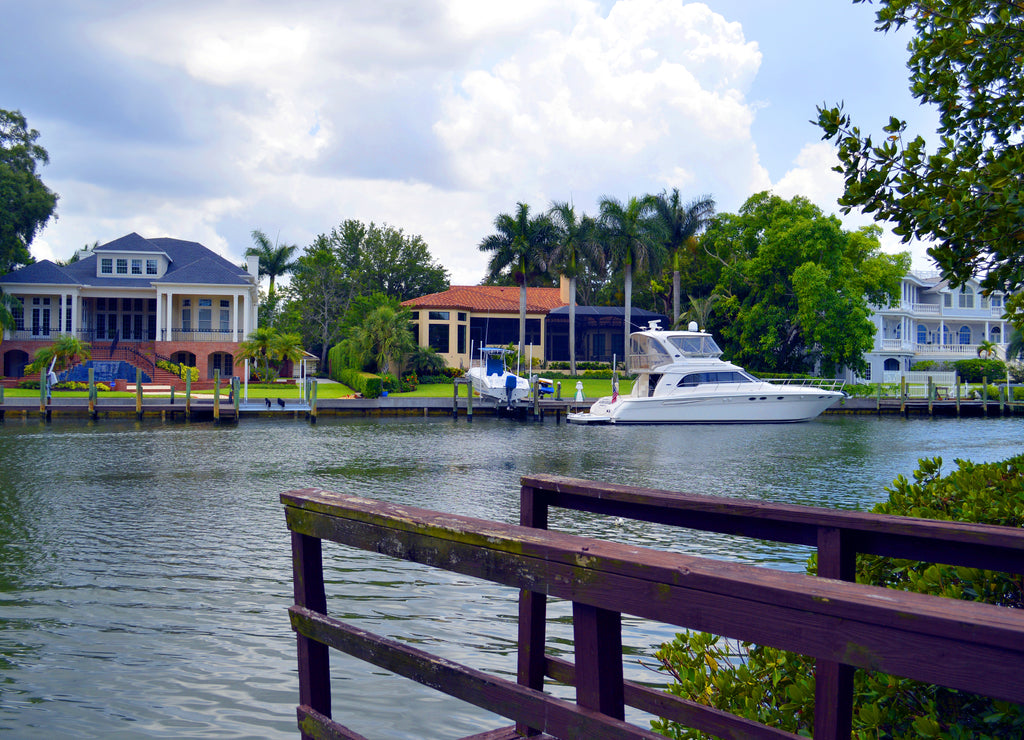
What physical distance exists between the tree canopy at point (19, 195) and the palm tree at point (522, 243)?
3103 cm

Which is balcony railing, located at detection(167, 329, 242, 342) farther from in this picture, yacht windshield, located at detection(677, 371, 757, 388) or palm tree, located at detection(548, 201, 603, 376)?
yacht windshield, located at detection(677, 371, 757, 388)

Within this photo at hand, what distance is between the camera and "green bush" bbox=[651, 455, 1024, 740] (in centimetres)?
297

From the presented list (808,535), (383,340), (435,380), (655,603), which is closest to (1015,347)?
(435,380)

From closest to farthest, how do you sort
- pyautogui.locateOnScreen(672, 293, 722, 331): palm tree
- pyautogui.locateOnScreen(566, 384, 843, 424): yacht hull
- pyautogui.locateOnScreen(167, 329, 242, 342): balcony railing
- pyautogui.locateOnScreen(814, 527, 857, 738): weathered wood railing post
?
pyautogui.locateOnScreen(814, 527, 857, 738): weathered wood railing post, pyautogui.locateOnScreen(566, 384, 843, 424): yacht hull, pyautogui.locateOnScreen(167, 329, 242, 342): balcony railing, pyautogui.locateOnScreen(672, 293, 722, 331): palm tree

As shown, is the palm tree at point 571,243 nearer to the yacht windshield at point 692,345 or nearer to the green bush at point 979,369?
the yacht windshield at point 692,345

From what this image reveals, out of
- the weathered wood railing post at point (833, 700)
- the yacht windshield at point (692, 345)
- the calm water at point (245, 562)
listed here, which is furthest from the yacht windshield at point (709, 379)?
the weathered wood railing post at point (833, 700)

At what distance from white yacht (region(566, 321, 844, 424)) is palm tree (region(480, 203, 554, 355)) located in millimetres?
19129

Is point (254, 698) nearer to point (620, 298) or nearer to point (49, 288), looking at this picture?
point (49, 288)

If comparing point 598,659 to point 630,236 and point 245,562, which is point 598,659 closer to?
point 245,562

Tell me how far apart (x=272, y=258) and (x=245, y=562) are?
6121cm

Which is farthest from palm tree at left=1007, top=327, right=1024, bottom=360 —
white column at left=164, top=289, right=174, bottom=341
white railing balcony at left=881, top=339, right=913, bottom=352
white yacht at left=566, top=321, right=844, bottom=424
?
white column at left=164, top=289, right=174, bottom=341

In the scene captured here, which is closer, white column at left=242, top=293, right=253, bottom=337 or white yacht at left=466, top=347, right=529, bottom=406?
white yacht at left=466, top=347, right=529, bottom=406

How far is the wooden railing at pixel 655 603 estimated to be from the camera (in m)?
1.69

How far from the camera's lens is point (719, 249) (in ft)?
199
